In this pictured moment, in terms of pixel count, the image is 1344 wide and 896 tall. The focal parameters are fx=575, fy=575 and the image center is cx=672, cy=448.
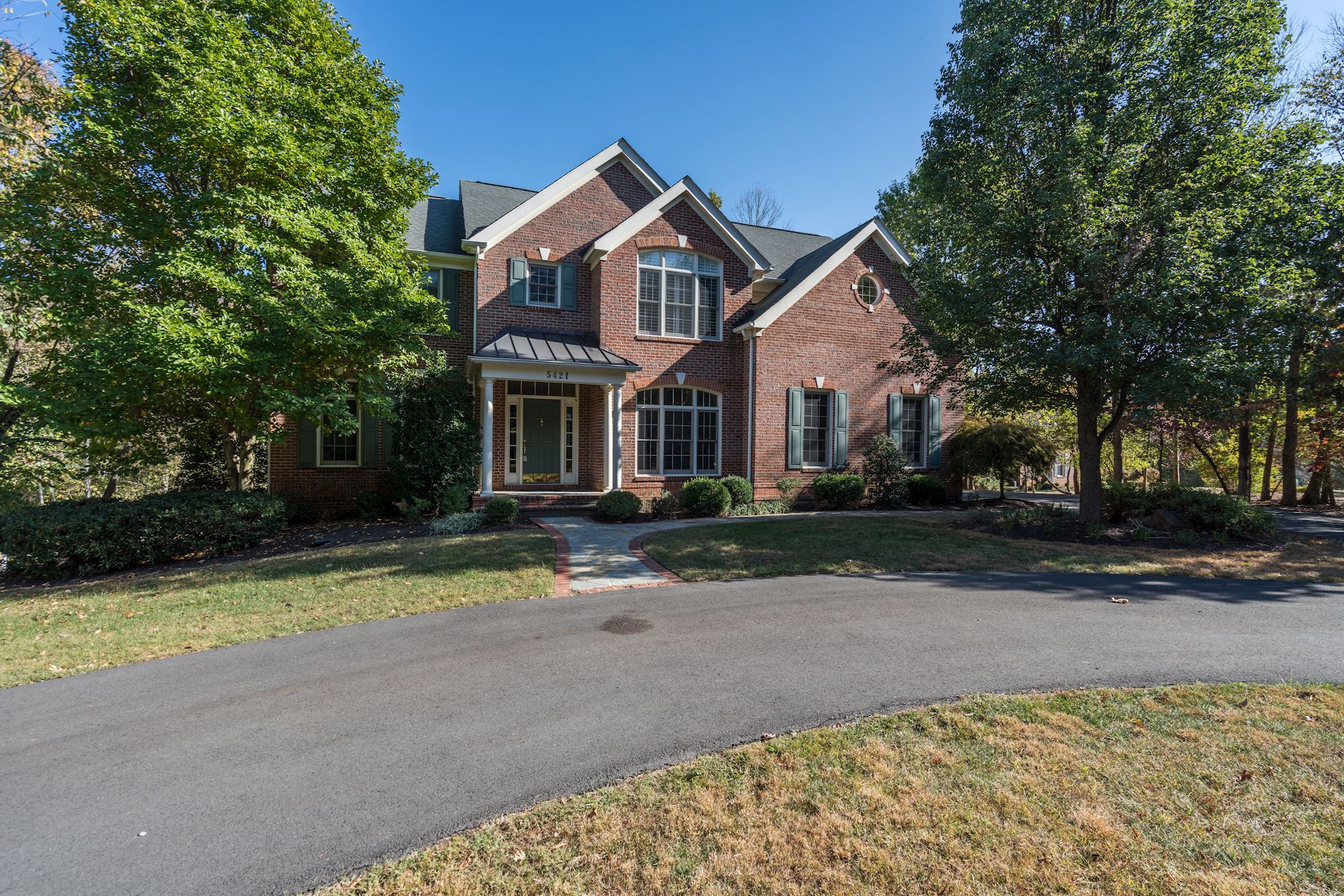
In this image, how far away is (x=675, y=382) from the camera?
1547 cm

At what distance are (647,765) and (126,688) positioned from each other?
14.6 feet

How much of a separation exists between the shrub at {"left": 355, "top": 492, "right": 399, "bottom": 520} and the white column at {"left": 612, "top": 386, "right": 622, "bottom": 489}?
5.24 metres

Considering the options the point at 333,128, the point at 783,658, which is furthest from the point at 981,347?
the point at 333,128

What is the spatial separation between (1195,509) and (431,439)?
16.0 m

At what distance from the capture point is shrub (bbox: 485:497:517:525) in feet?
39.9

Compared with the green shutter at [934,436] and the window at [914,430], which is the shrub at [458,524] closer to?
the window at [914,430]

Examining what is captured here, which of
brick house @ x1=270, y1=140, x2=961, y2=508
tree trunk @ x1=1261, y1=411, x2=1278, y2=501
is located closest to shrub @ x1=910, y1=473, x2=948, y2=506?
brick house @ x1=270, y1=140, x2=961, y2=508

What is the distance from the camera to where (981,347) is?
11672 mm

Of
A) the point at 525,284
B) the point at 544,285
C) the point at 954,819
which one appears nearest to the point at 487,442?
the point at 525,284

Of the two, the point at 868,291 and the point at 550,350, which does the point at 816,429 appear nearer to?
the point at 868,291

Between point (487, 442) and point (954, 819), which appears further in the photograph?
point (487, 442)

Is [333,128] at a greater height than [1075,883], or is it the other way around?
[333,128]

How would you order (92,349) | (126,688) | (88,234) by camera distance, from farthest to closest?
(88,234) → (92,349) → (126,688)

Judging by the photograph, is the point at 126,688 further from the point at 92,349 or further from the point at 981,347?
the point at 981,347
